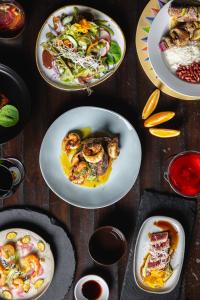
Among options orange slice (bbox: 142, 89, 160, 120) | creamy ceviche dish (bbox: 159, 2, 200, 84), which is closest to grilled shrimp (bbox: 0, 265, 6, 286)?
orange slice (bbox: 142, 89, 160, 120)

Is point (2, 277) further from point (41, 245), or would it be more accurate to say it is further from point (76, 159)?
point (76, 159)

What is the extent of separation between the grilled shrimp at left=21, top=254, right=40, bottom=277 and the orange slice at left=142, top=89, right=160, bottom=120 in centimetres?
100

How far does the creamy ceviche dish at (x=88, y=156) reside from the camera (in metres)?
2.61

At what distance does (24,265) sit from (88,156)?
737mm

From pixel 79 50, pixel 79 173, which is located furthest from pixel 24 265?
pixel 79 50

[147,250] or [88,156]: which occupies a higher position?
[88,156]

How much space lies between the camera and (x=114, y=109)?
274 centimetres

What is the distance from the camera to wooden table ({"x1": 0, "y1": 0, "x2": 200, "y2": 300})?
8.89ft

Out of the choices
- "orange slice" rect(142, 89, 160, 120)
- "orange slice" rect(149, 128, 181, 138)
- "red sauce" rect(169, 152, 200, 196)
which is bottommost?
"red sauce" rect(169, 152, 200, 196)

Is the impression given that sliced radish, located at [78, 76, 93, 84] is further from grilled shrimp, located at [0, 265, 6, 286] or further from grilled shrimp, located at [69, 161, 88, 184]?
grilled shrimp, located at [0, 265, 6, 286]

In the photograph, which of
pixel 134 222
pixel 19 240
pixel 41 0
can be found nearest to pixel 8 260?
pixel 19 240

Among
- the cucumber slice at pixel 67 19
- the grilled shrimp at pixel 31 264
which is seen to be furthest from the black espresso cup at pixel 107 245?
the cucumber slice at pixel 67 19

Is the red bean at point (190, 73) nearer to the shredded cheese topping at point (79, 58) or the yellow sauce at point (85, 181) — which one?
the shredded cheese topping at point (79, 58)

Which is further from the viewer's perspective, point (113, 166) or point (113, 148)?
point (113, 166)
